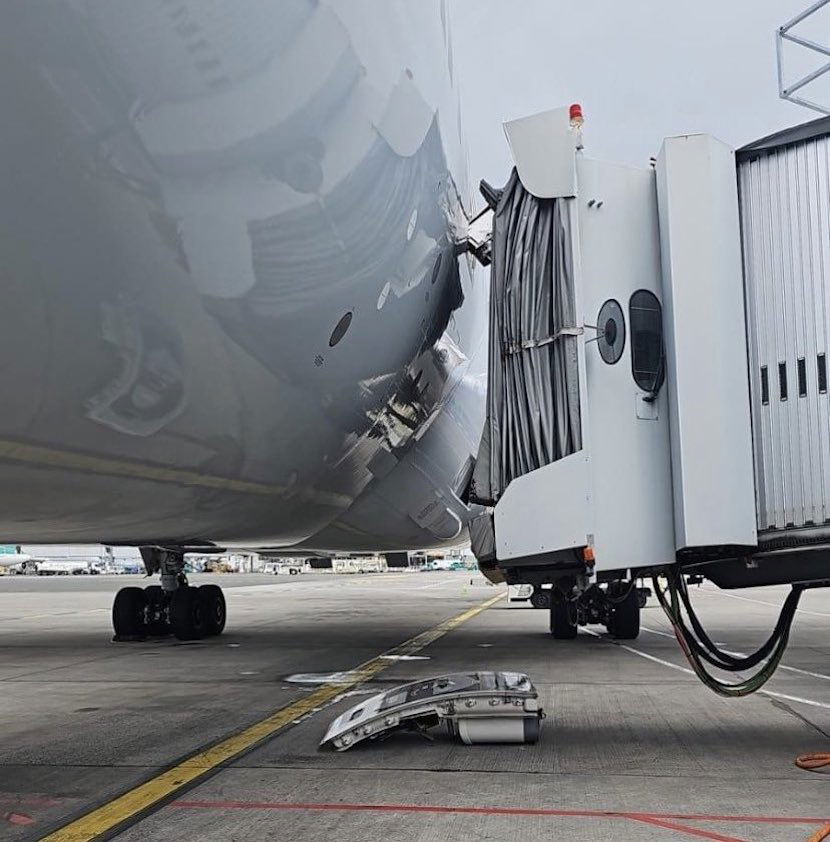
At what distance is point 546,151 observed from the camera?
5996 millimetres

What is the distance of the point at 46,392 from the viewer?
4.55m

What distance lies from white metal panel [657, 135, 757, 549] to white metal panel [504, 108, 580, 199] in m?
0.53

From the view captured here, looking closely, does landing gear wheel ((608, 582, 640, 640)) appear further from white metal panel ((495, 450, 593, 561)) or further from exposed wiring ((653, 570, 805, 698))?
white metal panel ((495, 450, 593, 561))

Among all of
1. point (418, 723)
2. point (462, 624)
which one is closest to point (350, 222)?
point (418, 723)

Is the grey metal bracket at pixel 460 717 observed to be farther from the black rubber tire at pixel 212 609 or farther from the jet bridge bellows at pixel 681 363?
the black rubber tire at pixel 212 609

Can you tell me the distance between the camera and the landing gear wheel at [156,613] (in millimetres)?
14242

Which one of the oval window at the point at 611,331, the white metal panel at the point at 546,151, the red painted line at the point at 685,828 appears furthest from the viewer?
the white metal panel at the point at 546,151

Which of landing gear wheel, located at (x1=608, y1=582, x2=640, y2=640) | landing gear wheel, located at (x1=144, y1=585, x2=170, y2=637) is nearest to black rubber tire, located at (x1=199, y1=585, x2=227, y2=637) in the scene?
landing gear wheel, located at (x1=144, y1=585, x2=170, y2=637)

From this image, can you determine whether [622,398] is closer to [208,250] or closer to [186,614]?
[208,250]

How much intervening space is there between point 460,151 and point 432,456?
128 inches

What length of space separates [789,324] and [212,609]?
10.5m

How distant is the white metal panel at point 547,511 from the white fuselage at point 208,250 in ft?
5.11

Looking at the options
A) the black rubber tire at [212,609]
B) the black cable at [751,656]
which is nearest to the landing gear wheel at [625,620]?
the black rubber tire at [212,609]

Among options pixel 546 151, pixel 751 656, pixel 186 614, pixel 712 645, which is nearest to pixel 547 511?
pixel 712 645
